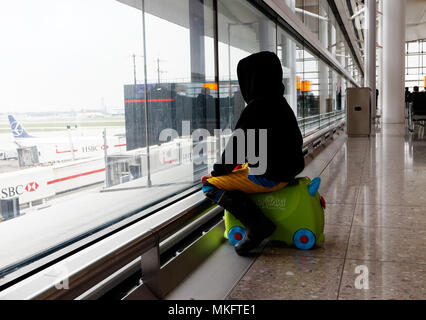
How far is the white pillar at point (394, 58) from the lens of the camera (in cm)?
1944

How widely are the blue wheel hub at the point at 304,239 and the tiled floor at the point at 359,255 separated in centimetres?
5

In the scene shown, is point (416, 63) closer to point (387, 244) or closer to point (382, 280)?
point (387, 244)

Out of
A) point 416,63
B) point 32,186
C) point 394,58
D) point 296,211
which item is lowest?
point 296,211

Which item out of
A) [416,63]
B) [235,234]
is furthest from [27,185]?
[416,63]

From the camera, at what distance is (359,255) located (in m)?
3.12

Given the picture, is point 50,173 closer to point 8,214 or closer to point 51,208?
point 51,208

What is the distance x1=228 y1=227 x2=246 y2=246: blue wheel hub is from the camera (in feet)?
10.9

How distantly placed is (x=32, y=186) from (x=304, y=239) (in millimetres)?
1984

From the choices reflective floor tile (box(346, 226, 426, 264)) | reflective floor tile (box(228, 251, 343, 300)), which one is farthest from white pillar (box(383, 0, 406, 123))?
reflective floor tile (box(228, 251, 343, 300))

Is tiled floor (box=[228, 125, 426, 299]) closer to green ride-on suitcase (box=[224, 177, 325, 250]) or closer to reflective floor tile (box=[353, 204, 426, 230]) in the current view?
reflective floor tile (box=[353, 204, 426, 230])

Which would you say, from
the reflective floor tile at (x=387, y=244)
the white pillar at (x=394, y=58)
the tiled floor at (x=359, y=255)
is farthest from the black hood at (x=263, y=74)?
the white pillar at (x=394, y=58)

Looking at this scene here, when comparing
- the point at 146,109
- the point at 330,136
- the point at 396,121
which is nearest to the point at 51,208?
the point at 146,109

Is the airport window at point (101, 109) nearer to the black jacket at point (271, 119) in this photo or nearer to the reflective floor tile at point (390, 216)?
the black jacket at point (271, 119)

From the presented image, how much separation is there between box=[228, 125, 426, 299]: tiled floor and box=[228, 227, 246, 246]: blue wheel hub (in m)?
0.23
